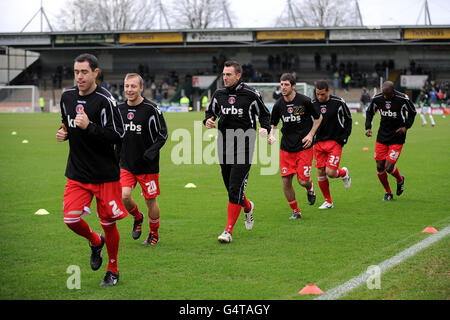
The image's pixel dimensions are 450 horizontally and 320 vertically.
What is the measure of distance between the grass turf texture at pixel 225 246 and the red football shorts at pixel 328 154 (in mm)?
731

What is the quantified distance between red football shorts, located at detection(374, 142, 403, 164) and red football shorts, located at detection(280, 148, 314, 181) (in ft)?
7.17

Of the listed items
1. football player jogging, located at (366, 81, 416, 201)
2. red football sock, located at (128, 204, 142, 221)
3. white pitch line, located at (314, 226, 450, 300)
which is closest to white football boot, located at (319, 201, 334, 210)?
football player jogging, located at (366, 81, 416, 201)

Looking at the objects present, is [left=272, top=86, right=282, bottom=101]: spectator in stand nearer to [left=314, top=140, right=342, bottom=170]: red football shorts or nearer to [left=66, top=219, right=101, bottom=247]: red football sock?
[left=314, top=140, right=342, bottom=170]: red football shorts

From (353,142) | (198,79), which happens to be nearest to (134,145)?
(353,142)

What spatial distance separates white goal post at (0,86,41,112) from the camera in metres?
49.4

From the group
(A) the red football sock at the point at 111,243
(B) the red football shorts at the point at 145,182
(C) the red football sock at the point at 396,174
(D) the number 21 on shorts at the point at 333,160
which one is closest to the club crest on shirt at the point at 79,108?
(A) the red football sock at the point at 111,243

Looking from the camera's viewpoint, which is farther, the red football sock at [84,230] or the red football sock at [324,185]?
the red football sock at [324,185]

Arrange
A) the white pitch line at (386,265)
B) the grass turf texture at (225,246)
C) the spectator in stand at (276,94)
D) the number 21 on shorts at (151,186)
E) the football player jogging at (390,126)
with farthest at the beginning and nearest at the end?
the spectator in stand at (276,94), the football player jogging at (390,126), the number 21 on shorts at (151,186), the grass turf texture at (225,246), the white pitch line at (386,265)

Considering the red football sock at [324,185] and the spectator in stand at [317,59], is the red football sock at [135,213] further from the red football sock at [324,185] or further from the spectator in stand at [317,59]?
the spectator in stand at [317,59]

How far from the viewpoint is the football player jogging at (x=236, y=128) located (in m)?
7.92

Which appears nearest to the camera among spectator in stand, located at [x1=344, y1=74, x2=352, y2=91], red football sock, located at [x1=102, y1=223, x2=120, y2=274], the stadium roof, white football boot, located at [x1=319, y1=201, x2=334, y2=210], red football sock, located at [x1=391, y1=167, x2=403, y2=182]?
red football sock, located at [x1=102, y1=223, x2=120, y2=274]

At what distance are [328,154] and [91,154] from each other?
5611 millimetres

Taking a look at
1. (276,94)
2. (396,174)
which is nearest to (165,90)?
(276,94)
